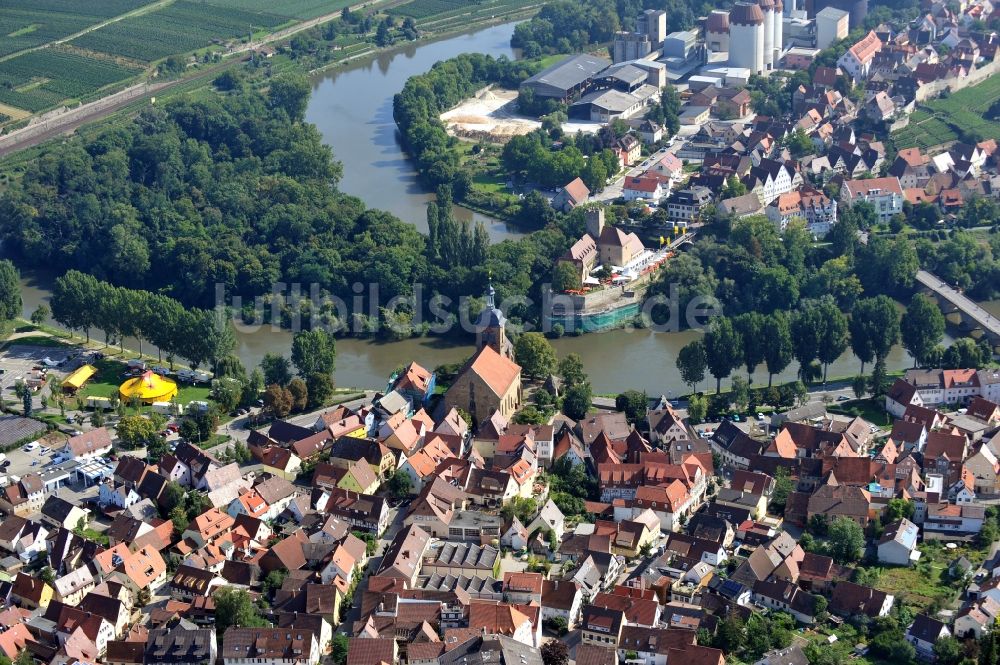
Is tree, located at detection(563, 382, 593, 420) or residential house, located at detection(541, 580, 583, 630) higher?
residential house, located at detection(541, 580, 583, 630)

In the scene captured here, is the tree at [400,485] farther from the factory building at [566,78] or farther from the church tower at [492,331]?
the factory building at [566,78]

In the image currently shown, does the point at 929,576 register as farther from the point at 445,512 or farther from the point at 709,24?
the point at 709,24

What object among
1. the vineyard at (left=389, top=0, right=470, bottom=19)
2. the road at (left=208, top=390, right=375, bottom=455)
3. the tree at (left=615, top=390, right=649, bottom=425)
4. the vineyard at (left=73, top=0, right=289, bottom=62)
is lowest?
the tree at (left=615, top=390, right=649, bottom=425)

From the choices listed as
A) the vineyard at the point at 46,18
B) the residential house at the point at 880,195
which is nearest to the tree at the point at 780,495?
the residential house at the point at 880,195


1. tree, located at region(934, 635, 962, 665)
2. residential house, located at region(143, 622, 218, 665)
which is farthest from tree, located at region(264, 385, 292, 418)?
tree, located at region(934, 635, 962, 665)

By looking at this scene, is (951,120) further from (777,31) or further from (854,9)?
(854,9)

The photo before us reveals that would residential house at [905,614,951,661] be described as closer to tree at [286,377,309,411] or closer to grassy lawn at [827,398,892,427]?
grassy lawn at [827,398,892,427]
